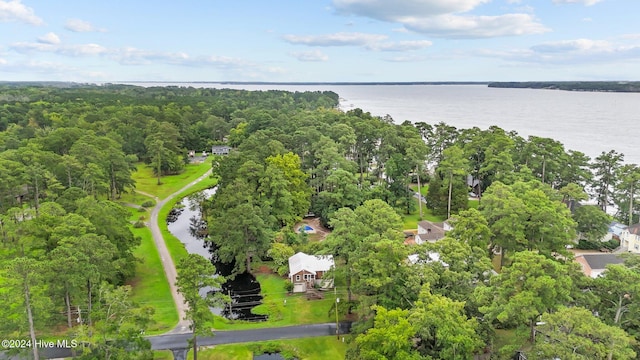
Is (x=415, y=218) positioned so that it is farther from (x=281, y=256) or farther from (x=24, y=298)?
(x=24, y=298)

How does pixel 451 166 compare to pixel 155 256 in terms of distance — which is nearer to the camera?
pixel 155 256

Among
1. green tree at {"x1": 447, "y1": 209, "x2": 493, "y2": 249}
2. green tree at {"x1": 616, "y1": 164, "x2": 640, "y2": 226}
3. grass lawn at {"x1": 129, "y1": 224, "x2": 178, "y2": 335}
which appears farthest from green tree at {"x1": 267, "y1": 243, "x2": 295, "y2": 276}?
green tree at {"x1": 616, "y1": 164, "x2": 640, "y2": 226}

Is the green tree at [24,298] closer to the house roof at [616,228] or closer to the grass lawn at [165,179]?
the grass lawn at [165,179]

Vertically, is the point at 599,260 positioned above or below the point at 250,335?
above

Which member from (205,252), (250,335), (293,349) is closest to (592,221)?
(293,349)

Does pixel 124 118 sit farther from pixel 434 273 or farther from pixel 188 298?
pixel 434 273

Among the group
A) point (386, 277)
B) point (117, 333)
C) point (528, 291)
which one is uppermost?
point (528, 291)
